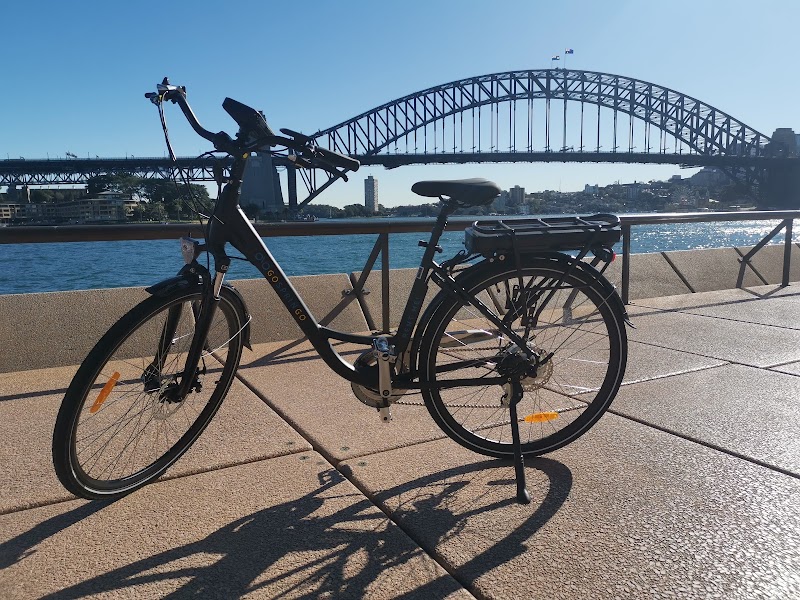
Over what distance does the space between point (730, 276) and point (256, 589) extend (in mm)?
7102

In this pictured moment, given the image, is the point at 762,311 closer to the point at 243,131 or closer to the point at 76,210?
the point at 243,131

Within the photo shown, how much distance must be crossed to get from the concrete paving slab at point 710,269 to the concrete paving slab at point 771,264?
155 millimetres

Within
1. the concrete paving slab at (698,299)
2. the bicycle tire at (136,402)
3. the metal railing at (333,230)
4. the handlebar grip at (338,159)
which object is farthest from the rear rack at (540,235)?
the concrete paving slab at (698,299)

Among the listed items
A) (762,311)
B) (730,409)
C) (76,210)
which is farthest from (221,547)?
(762,311)

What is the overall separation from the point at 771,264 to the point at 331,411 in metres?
6.98

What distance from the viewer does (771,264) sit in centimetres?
791

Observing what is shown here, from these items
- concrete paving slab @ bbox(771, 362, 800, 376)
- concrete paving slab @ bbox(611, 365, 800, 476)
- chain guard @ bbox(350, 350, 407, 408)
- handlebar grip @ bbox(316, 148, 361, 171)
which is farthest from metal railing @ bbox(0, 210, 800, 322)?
concrete paving slab @ bbox(771, 362, 800, 376)

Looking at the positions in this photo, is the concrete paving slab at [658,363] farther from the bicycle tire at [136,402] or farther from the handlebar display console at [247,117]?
the handlebar display console at [247,117]

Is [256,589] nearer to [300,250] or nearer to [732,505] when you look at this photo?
[732,505]

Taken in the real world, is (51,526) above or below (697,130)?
below

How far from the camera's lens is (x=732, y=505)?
204 centimetres

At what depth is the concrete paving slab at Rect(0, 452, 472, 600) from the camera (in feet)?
5.38

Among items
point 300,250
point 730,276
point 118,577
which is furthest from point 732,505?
point 300,250

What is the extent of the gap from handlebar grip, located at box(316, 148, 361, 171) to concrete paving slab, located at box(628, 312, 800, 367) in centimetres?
273
